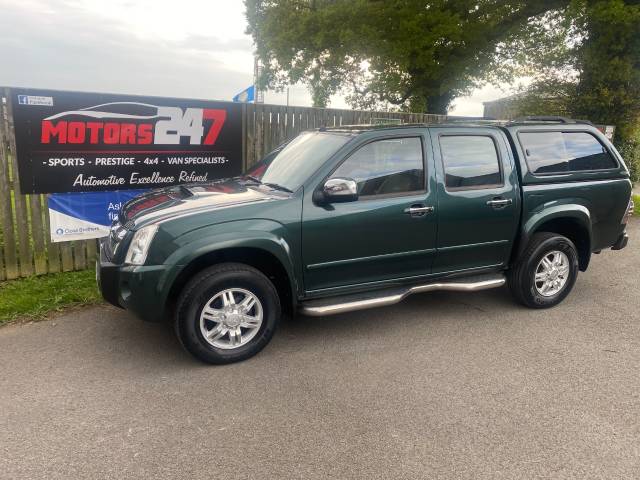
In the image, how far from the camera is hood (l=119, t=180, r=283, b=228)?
3.90 metres

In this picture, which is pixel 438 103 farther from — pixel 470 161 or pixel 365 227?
pixel 365 227

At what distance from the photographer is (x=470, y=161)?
15.7 ft

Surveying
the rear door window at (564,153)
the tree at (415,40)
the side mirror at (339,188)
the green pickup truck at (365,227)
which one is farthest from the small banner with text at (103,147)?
the tree at (415,40)

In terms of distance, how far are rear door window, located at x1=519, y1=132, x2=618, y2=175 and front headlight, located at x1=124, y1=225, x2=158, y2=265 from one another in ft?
11.9

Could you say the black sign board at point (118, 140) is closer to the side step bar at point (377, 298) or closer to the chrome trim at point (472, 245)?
the side step bar at point (377, 298)

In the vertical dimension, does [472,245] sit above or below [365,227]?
below

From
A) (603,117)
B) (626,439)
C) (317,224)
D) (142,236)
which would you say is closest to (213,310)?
(142,236)

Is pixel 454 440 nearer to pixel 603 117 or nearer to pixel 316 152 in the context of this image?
pixel 316 152

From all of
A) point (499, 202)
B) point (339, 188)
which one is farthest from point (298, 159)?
point (499, 202)

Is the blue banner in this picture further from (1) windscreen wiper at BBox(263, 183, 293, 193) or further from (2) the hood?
(1) windscreen wiper at BBox(263, 183, 293, 193)

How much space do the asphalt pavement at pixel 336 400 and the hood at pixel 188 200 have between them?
110 cm

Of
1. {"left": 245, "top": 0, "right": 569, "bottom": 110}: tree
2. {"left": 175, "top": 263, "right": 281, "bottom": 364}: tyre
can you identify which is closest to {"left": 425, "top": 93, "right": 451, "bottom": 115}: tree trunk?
{"left": 245, "top": 0, "right": 569, "bottom": 110}: tree

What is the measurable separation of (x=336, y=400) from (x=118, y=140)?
14.4 ft

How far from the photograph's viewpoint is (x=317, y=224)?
409 centimetres
